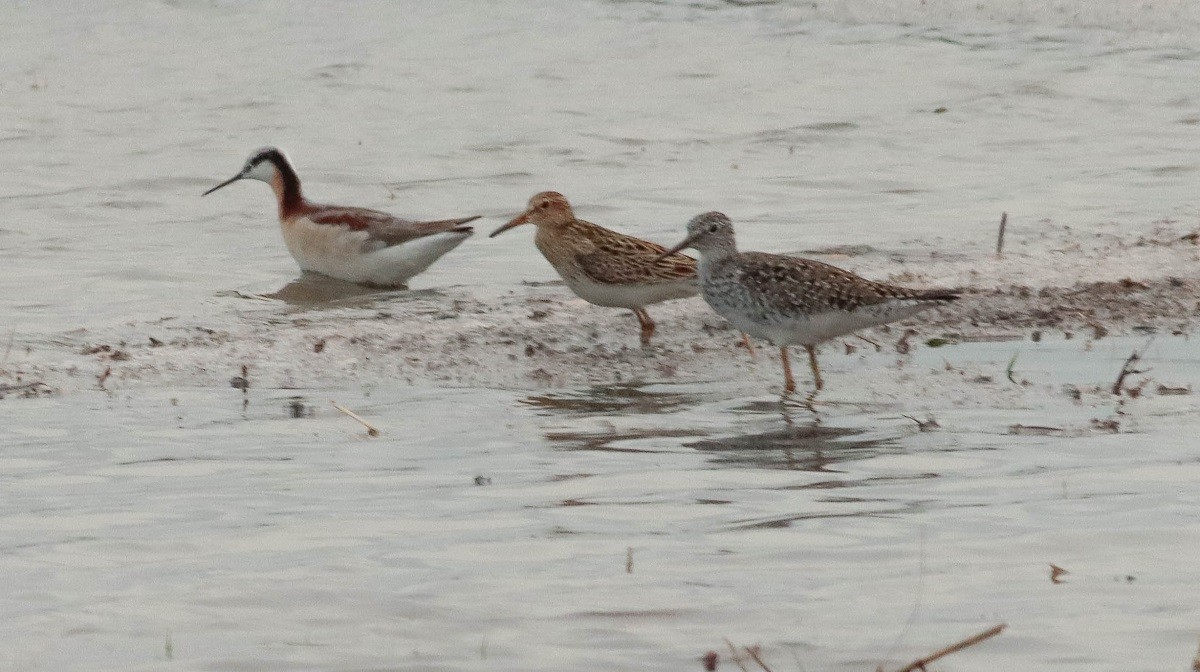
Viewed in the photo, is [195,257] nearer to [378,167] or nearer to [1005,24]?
[378,167]

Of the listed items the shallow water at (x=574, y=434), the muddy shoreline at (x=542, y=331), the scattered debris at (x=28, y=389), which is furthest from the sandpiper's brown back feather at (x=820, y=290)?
the scattered debris at (x=28, y=389)

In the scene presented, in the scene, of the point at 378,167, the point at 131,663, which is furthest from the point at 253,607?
the point at 378,167

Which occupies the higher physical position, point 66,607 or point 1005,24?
point 1005,24

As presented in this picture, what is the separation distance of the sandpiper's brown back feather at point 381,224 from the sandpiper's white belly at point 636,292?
2463mm

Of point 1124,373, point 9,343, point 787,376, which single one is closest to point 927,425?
point 1124,373

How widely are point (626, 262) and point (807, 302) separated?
1.71m

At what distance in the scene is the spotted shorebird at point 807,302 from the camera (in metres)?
9.16

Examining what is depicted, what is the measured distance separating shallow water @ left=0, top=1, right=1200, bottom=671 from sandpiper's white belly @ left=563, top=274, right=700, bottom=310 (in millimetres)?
1097

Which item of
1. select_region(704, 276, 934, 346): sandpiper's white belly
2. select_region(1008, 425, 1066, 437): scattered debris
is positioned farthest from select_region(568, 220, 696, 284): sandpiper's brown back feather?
select_region(1008, 425, 1066, 437): scattered debris

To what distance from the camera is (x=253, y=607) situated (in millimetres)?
5547

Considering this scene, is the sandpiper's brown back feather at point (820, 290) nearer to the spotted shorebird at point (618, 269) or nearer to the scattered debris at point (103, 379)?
the spotted shorebird at point (618, 269)

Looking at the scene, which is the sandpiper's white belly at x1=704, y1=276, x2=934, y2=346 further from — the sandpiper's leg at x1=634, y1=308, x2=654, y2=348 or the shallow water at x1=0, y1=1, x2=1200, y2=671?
the sandpiper's leg at x1=634, y1=308, x2=654, y2=348

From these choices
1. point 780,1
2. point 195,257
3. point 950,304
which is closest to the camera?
point 950,304

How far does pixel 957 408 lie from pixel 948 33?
629 inches
